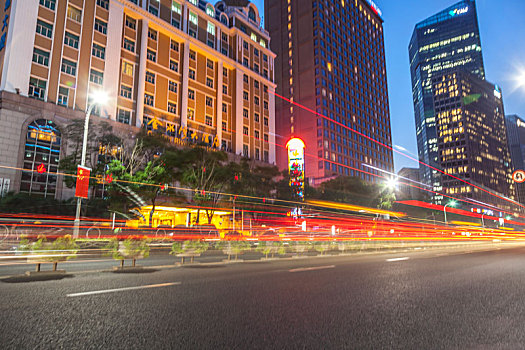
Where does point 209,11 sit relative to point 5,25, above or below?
above

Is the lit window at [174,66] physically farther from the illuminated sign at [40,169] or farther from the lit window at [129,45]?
the illuminated sign at [40,169]

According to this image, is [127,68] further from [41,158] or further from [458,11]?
[458,11]

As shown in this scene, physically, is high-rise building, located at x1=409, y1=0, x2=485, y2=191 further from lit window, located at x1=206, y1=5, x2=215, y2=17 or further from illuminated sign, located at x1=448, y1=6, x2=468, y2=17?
lit window, located at x1=206, y1=5, x2=215, y2=17

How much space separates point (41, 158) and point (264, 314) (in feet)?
122

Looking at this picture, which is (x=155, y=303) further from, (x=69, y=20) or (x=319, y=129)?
(x=319, y=129)

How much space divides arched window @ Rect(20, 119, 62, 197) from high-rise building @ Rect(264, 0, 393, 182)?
61524mm

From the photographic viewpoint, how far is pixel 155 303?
4871mm

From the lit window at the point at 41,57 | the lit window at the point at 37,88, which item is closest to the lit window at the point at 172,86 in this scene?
the lit window at the point at 41,57

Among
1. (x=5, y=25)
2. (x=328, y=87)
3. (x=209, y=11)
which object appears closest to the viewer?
(x=5, y=25)

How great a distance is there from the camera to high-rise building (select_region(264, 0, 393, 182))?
88.5 metres

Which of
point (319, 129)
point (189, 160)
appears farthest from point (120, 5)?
point (319, 129)

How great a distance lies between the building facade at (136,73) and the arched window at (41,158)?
10cm

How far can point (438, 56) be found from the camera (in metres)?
183

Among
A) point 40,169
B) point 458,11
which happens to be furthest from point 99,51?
point 458,11
